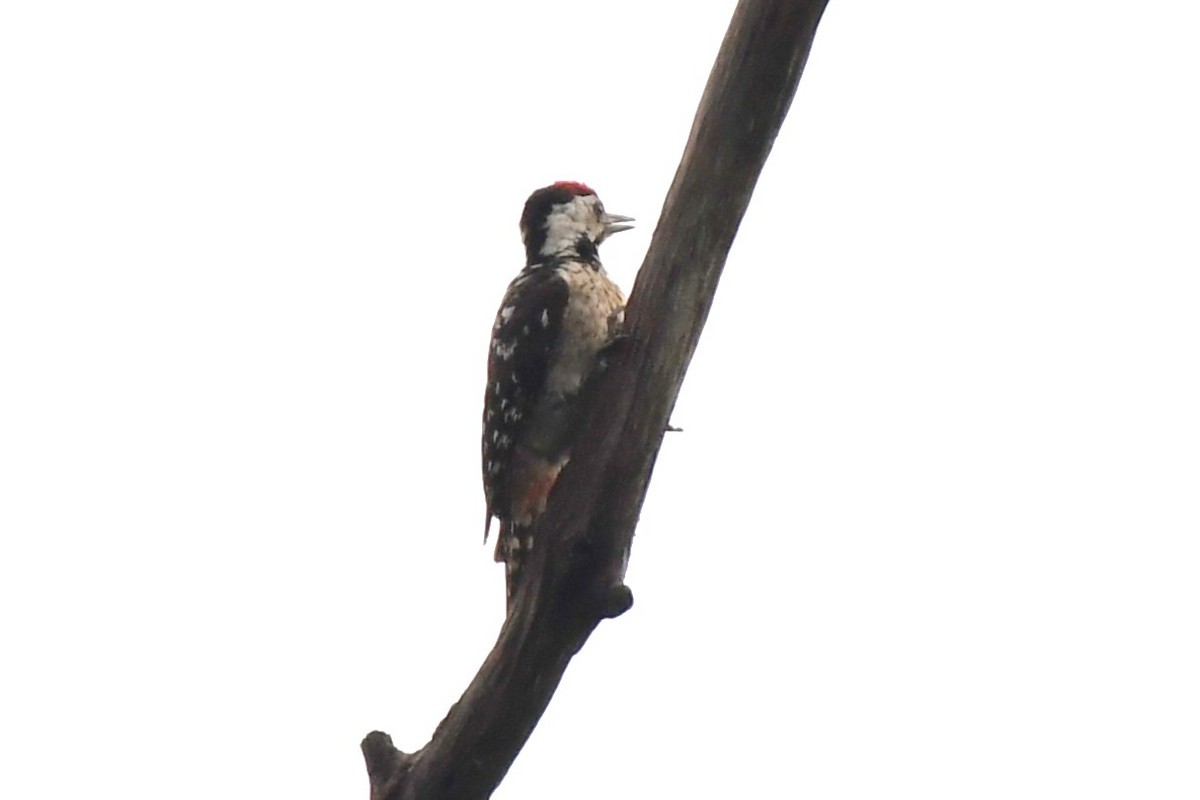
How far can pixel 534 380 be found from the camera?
211 inches

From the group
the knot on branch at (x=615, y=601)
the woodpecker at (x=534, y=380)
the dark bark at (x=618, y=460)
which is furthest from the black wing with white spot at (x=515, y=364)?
the knot on branch at (x=615, y=601)

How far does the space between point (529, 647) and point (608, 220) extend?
2.35 m

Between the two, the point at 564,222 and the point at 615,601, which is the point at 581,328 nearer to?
the point at 564,222

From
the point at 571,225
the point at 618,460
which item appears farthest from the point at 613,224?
the point at 618,460

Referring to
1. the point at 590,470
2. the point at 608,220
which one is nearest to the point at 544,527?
the point at 590,470

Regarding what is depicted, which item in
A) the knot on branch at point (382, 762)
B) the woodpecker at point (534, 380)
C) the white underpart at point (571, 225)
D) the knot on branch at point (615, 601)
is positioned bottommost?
the knot on branch at point (382, 762)

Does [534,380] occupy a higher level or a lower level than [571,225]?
lower

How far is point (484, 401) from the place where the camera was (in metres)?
5.71

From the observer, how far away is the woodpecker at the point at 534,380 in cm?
524

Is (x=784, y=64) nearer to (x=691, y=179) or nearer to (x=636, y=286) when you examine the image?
(x=691, y=179)

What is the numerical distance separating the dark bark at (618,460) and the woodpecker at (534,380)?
0.71m

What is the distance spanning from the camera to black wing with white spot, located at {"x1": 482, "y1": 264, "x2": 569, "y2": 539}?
17.6 feet

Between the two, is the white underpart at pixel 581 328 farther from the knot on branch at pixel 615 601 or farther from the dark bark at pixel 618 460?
the knot on branch at pixel 615 601

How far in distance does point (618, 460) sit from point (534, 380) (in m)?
1.15
